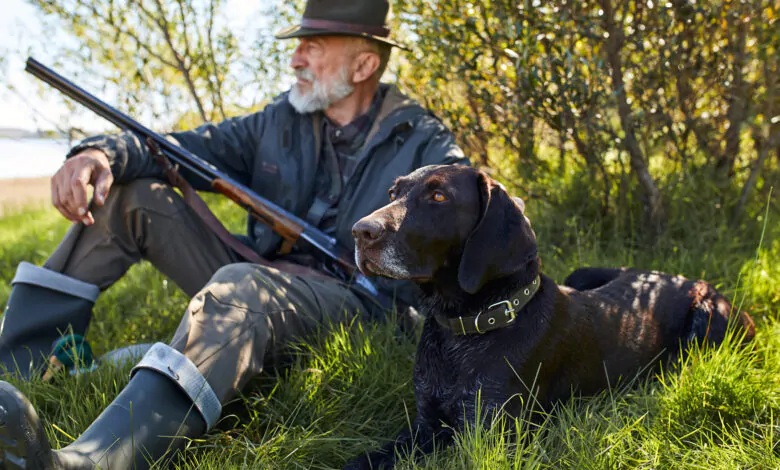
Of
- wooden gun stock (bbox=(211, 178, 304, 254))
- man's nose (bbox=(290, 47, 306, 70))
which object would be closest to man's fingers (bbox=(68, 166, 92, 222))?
wooden gun stock (bbox=(211, 178, 304, 254))

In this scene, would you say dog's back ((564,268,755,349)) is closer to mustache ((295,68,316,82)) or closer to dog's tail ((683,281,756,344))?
dog's tail ((683,281,756,344))

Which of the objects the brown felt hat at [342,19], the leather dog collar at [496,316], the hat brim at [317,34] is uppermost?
the brown felt hat at [342,19]

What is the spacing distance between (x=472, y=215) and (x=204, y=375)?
1.12 meters

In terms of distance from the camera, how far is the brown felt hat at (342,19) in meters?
3.66

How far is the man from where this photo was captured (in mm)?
2295

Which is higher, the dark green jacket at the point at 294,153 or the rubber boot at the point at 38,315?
the dark green jacket at the point at 294,153

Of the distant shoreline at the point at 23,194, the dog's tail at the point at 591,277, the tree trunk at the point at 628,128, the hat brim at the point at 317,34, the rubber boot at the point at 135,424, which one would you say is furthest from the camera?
the distant shoreline at the point at 23,194

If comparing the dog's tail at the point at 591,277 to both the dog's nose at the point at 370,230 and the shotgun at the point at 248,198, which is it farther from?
the dog's nose at the point at 370,230

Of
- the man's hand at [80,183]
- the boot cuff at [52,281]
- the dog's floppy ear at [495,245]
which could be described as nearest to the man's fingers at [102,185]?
the man's hand at [80,183]

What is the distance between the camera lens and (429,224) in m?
2.23

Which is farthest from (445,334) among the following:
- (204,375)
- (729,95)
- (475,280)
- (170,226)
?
(729,95)

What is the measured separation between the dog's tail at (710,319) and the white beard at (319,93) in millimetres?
2099

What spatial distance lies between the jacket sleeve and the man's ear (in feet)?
2.00

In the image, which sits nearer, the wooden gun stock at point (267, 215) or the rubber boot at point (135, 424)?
the rubber boot at point (135, 424)
